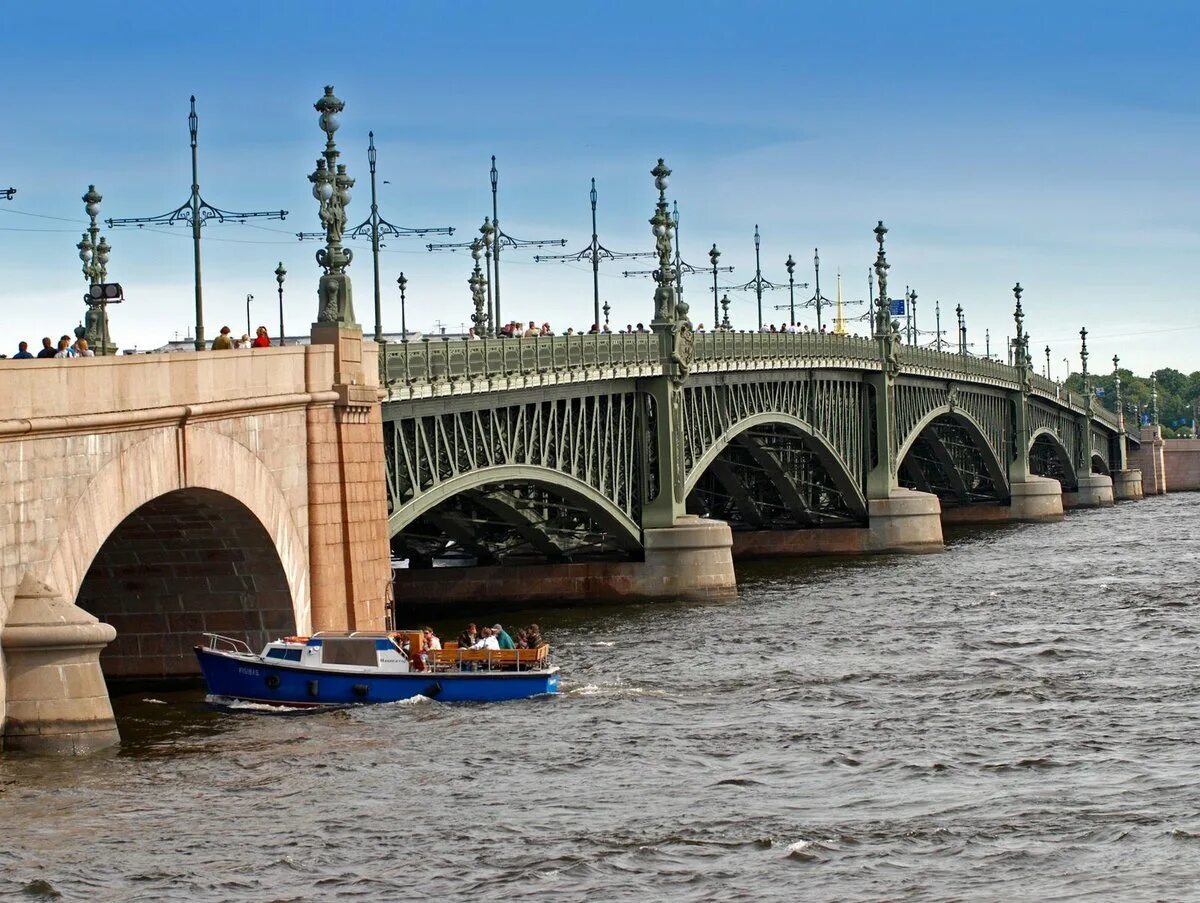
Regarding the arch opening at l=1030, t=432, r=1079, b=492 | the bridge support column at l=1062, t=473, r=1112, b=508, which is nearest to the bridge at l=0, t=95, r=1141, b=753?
the arch opening at l=1030, t=432, r=1079, b=492

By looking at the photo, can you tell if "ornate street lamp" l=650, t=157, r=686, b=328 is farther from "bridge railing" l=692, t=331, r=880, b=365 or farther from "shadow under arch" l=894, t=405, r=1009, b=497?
"shadow under arch" l=894, t=405, r=1009, b=497

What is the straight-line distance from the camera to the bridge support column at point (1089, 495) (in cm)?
12450

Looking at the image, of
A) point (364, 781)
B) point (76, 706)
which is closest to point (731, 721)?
point (364, 781)

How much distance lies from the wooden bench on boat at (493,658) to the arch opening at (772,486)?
3709 cm

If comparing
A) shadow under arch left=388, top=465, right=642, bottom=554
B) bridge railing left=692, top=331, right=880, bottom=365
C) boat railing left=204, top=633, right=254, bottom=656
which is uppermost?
bridge railing left=692, top=331, right=880, bottom=365

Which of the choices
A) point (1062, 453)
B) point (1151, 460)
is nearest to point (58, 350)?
point (1062, 453)

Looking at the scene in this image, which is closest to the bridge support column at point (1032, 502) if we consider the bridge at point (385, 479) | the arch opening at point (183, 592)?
the bridge at point (385, 479)

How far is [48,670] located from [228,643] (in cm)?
846

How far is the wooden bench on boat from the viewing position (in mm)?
35188

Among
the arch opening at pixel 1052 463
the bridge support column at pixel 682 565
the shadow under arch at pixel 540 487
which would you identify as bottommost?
the bridge support column at pixel 682 565

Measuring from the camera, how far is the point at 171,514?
107ft

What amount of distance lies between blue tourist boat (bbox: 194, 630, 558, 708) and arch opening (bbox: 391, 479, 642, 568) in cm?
1647

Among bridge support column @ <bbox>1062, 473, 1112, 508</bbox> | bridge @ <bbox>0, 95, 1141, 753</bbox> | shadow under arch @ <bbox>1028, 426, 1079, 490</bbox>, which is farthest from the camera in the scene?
bridge support column @ <bbox>1062, 473, 1112, 508</bbox>

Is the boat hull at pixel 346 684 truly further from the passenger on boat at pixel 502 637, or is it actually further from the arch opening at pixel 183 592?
the arch opening at pixel 183 592
